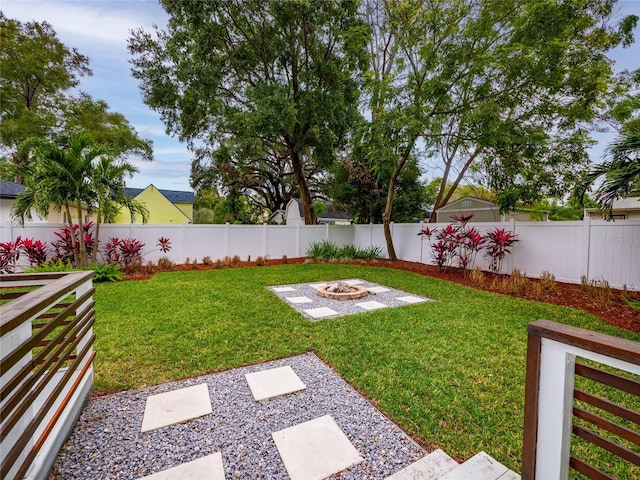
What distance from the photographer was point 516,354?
2.90 m

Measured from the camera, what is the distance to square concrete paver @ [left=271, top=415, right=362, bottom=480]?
1552 millimetres

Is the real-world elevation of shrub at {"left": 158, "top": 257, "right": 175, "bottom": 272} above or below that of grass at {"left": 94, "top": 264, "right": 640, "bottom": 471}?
above

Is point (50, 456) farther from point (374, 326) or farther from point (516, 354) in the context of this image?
point (516, 354)

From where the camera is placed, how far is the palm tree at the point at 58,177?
19.4 ft

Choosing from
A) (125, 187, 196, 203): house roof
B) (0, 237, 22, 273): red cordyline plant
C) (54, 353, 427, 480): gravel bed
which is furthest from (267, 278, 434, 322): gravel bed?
(125, 187, 196, 203): house roof

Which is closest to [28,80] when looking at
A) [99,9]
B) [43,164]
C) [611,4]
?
[43,164]

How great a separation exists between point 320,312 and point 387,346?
1.44 metres

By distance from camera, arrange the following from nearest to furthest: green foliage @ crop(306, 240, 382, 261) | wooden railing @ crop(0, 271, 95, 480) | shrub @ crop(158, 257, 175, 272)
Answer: wooden railing @ crop(0, 271, 95, 480)
shrub @ crop(158, 257, 175, 272)
green foliage @ crop(306, 240, 382, 261)

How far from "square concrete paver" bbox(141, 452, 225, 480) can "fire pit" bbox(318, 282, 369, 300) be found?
3.60 m

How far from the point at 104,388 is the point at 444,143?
8.61 meters

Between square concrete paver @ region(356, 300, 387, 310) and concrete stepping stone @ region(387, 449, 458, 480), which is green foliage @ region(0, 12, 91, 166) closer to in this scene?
square concrete paver @ region(356, 300, 387, 310)

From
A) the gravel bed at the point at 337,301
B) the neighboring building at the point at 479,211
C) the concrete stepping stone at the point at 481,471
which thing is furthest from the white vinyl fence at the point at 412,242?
the concrete stepping stone at the point at 481,471

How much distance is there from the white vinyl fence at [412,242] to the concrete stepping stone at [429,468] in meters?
5.90

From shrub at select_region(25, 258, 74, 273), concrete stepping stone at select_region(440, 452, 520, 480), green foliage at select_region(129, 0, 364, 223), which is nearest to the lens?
concrete stepping stone at select_region(440, 452, 520, 480)
